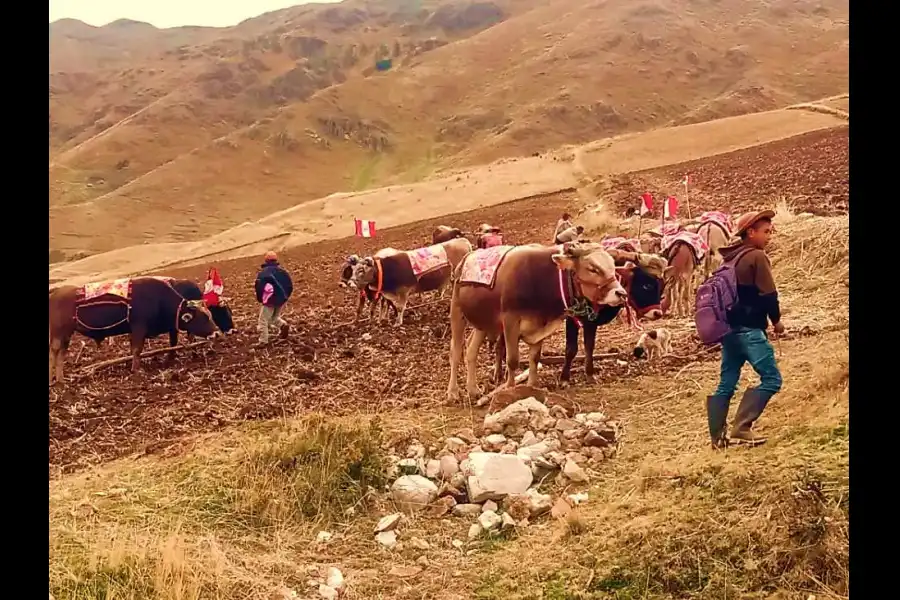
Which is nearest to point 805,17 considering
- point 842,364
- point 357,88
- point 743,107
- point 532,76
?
point 743,107

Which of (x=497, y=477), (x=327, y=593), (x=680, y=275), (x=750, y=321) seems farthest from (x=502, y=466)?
(x=680, y=275)

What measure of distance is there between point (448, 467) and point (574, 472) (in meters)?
1.10

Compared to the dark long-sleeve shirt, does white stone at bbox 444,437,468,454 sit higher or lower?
lower

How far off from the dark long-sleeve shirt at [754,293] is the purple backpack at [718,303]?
0.13ft

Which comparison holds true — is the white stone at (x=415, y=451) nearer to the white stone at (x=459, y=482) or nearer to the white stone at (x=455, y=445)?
the white stone at (x=455, y=445)

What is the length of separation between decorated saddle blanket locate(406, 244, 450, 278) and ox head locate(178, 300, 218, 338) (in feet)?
13.4

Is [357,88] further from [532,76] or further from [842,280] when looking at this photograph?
[842,280]

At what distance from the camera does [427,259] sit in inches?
596

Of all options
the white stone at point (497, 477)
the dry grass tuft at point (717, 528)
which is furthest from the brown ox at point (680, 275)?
the white stone at point (497, 477)

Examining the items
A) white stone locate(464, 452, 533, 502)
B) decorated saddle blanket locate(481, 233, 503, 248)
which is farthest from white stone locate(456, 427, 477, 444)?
decorated saddle blanket locate(481, 233, 503, 248)

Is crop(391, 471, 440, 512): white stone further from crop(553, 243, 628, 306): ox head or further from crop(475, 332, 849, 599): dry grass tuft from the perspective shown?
crop(553, 243, 628, 306): ox head

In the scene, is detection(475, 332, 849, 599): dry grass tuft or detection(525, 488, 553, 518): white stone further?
detection(525, 488, 553, 518): white stone

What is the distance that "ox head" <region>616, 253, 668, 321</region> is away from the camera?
27.5 ft

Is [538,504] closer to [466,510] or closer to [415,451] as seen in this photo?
[466,510]
